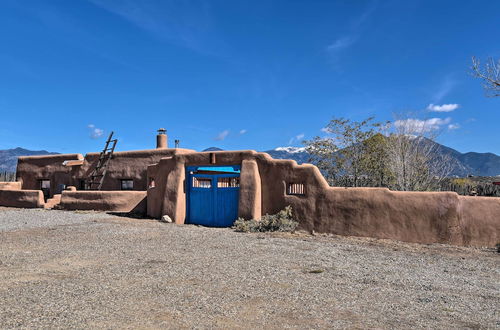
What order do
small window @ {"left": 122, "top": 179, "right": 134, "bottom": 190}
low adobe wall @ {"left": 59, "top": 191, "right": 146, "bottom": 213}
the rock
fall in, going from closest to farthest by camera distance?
1. the rock
2. low adobe wall @ {"left": 59, "top": 191, "right": 146, "bottom": 213}
3. small window @ {"left": 122, "top": 179, "right": 134, "bottom": 190}

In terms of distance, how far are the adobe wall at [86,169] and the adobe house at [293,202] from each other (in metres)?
1.73

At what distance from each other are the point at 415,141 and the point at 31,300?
20.9 meters

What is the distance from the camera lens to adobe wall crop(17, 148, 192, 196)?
22.7 metres

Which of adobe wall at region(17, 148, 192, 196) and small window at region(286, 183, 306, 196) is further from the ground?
adobe wall at region(17, 148, 192, 196)

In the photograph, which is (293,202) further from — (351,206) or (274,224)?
(351,206)

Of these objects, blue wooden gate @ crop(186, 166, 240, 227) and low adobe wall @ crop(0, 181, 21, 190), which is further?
low adobe wall @ crop(0, 181, 21, 190)

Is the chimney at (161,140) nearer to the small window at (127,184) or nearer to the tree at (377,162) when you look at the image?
the small window at (127,184)

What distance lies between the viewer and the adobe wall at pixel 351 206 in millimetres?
10703

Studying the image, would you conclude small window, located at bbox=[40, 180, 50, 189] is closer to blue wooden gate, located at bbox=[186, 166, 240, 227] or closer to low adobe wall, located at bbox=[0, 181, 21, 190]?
low adobe wall, located at bbox=[0, 181, 21, 190]

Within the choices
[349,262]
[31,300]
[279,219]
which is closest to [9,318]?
[31,300]

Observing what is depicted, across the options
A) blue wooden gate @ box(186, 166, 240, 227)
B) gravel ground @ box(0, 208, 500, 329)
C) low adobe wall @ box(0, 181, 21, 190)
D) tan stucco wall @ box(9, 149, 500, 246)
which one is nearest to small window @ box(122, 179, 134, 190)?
tan stucco wall @ box(9, 149, 500, 246)

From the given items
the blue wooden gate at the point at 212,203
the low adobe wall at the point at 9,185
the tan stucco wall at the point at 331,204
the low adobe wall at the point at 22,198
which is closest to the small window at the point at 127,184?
the tan stucco wall at the point at 331,204

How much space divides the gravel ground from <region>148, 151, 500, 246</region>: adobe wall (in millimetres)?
617

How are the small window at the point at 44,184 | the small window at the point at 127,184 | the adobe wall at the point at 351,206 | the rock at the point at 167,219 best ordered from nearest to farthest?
1. the adobe wall at the point at 351,206
2. the rock at the point at 167,219
3. the small window at the point at 127,184
4. the small window at the point at 44,184
